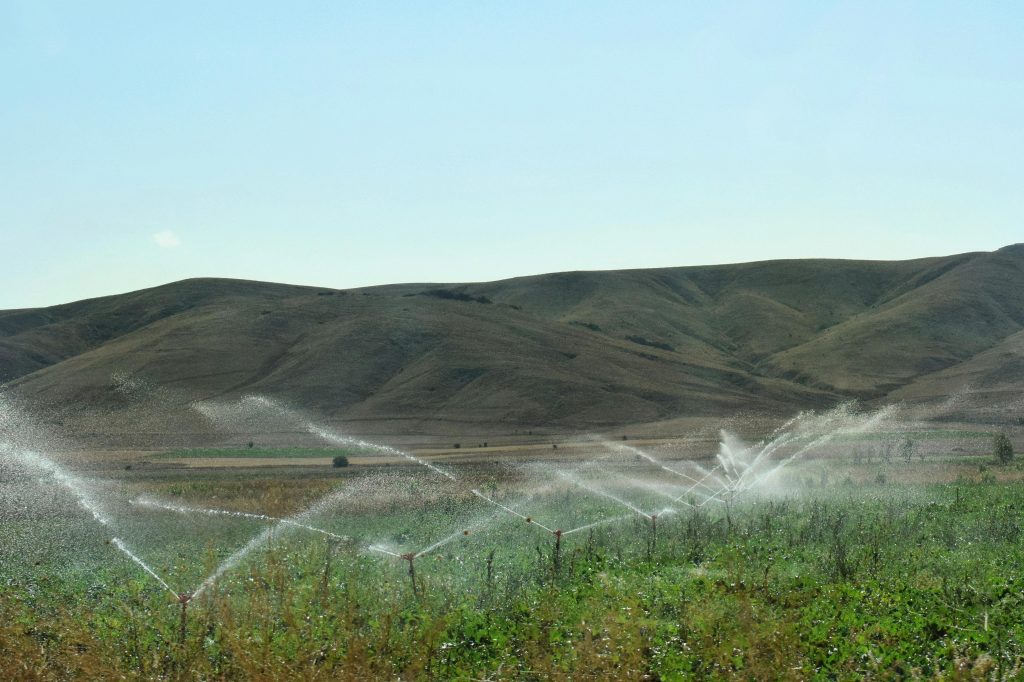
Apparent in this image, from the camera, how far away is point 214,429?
305ft

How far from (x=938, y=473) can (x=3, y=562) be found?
3058cm

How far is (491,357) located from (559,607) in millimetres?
106093

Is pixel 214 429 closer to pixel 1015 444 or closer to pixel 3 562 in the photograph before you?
pixel 1015 444

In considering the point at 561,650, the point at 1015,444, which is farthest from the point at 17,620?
the point at 1015,444

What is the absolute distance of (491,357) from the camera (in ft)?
390

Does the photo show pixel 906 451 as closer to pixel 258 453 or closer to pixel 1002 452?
pixel 1002 452

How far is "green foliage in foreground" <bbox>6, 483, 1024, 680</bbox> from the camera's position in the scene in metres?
10.5

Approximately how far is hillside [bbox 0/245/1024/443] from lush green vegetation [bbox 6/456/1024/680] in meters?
75.1

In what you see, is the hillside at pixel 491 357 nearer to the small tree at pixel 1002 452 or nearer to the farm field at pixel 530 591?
the small tree at pixel 1002 452

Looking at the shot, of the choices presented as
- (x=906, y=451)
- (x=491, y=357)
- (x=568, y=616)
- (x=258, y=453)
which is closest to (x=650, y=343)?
(x=491, y=357)

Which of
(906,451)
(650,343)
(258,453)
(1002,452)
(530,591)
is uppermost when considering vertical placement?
(650,343)

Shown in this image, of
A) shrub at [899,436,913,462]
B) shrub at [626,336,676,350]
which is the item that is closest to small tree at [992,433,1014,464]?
shrub at [899,436,913,462]

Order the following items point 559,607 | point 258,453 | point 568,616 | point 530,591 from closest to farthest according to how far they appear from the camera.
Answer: point 568,616 → point 559,607 → point 530,591 → point 258,453

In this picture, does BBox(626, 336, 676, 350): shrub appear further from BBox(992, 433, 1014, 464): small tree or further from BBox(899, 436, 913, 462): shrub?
BBox(992, 433, 1014, 464): small tree
